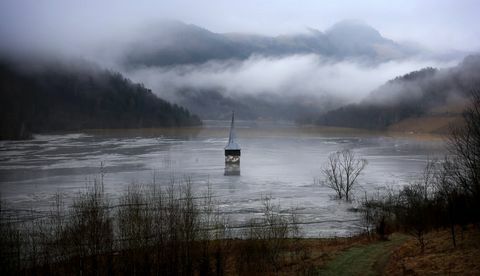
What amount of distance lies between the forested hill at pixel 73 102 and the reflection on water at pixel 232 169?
2009 inches

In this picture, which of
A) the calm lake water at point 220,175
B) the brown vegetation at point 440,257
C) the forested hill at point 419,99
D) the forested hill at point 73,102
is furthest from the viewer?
the forested hill at point 419,99

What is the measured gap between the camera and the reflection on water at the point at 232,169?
1896 inches

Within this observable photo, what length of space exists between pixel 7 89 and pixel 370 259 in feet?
379

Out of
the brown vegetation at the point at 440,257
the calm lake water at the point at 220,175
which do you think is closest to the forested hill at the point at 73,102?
the calm lake water at the point at 220,175

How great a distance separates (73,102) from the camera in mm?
145250

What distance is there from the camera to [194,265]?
1862 cm

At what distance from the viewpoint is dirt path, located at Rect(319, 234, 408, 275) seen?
54.1 feet

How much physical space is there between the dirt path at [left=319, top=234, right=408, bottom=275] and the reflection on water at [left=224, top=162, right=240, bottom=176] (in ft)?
91.9

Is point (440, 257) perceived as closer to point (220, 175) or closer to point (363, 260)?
point (363, 260)

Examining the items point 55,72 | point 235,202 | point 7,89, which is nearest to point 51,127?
point 7,89

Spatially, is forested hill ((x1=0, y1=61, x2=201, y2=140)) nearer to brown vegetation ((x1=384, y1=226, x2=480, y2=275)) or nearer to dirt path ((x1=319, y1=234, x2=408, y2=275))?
dirt path ((x1=319, y1=234, x2=408, y2=275))

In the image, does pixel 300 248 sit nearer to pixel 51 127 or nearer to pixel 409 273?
pixel 409 273

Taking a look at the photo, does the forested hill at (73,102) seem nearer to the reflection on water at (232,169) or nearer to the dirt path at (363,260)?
the reflection on water at (232,169)

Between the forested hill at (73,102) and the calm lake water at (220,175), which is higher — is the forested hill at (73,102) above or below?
above
